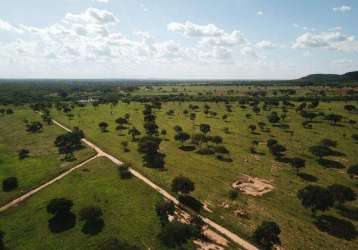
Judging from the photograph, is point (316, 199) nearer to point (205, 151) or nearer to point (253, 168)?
point (253, 168)

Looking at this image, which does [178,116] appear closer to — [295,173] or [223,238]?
[295,173]

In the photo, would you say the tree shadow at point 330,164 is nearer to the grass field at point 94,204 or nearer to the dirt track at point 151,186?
the dirt track at point 151,186

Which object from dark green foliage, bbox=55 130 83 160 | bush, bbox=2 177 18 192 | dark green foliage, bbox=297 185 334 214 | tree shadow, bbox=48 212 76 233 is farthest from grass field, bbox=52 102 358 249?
bush, bbox=2 177 18 192

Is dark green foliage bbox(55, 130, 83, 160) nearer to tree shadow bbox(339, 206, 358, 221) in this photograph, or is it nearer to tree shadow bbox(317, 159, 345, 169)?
tree shadow bbox(339, 206, 358, 221)

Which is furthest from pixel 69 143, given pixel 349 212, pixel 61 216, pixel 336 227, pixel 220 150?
pixel 349 212

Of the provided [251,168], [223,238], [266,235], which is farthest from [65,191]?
[251,168]

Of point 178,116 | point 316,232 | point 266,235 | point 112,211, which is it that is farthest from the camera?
point 178,116

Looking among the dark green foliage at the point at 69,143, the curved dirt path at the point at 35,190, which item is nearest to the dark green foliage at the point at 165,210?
the curved dirt path at the point at 35,190
